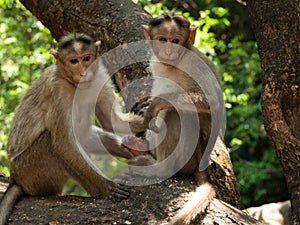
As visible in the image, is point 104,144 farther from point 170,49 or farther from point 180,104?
point 170,49

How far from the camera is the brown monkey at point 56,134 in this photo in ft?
16.3

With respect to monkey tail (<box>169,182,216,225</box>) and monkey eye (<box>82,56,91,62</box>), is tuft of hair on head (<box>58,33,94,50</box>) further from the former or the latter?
monkey tail (<box>169,182,216,225</box>)

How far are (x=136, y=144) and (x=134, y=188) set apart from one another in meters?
0.83

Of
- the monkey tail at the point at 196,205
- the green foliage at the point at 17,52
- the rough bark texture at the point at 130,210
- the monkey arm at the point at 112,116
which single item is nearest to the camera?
the monkey tail at the point at 196,205

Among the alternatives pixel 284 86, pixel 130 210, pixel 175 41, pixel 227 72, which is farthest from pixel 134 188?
pixel 227 72

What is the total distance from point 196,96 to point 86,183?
1.33m

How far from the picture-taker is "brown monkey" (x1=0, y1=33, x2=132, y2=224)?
4.96m

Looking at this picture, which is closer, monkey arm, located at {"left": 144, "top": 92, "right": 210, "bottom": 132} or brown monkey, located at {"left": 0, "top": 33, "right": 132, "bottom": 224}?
brown monkey, located at {"left": 0, "top": 33, "right": 132, "bottom": 224}

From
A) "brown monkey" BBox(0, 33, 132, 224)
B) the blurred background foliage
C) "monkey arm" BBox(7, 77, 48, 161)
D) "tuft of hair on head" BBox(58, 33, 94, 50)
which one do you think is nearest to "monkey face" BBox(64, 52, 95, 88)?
"brown monkey" BBox(0, 33, 132, 224)

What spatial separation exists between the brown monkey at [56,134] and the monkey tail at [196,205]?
2.63 feet

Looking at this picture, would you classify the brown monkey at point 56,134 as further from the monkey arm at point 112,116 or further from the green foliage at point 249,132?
the green foliage at point 249,132

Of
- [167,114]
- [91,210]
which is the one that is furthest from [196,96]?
[91,210]

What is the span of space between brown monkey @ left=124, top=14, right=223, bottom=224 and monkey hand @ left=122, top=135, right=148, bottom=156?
0.17 m

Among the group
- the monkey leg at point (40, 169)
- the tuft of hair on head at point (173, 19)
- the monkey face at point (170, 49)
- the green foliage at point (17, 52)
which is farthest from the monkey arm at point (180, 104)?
the green foliage at point (17, 52)
